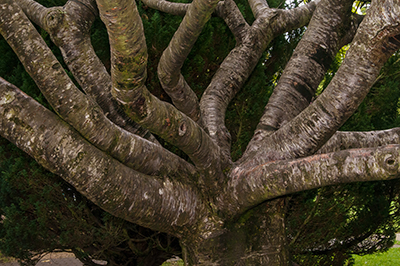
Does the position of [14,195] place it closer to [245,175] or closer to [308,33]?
[245,175]

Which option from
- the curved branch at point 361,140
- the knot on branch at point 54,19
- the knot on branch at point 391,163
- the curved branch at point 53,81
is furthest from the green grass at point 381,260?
the knot on branch at point 54,19

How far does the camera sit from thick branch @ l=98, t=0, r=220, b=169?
5.35 ft

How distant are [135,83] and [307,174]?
143 cm

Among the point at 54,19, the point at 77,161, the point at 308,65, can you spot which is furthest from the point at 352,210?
the point at 54,19

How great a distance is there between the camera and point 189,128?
2.44 meters

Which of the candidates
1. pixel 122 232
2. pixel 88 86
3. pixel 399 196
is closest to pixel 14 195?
pixel 122 232

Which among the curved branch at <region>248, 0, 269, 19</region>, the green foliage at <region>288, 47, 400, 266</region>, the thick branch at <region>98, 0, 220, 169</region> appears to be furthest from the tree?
the green foliage at <region>288, 47, 400, 266</region>

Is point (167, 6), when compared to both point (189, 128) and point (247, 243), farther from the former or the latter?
point (247, 243)

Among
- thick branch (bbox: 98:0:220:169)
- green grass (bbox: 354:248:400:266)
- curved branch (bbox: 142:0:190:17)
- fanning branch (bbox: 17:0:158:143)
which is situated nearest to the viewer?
thick branch (bbox: 98:0:220:169)

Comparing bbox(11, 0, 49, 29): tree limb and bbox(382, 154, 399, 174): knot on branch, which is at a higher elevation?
bbox(11, 0, 49, 29): tree limb

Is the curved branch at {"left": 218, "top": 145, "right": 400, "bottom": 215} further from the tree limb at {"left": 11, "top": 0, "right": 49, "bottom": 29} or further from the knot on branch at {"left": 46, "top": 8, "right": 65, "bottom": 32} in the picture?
the tree limb at {"left": 11, "top": 0, "right": 49, "bottom": 29}

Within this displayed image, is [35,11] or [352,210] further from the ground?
[35,11]

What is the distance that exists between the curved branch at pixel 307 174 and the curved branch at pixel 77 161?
678 mm

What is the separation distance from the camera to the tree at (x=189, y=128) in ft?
7.26
